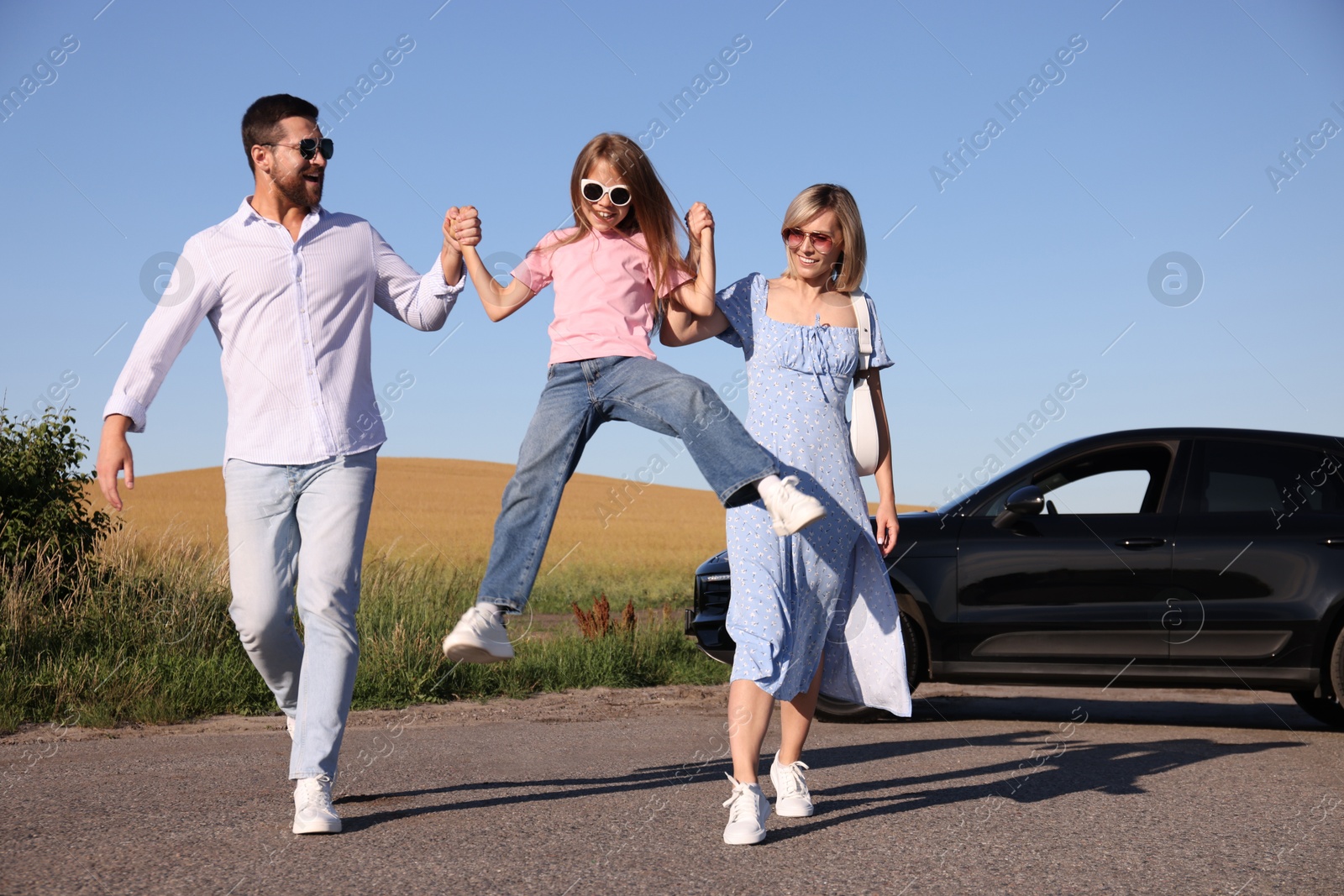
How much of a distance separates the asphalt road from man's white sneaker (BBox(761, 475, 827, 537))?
1059 mm

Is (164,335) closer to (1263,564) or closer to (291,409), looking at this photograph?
(291,409)

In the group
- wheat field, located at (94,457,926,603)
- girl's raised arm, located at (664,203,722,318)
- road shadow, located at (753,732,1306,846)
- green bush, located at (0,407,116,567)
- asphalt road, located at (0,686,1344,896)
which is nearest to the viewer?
asphalt road, located at (0,686,1344,896)

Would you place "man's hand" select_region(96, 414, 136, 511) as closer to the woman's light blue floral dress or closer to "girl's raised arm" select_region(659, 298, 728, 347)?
"girl's raised arm" select_region(659, 298, 728, 347)

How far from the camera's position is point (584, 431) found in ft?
13.4

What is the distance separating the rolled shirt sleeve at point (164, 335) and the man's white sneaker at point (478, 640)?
4.50ft

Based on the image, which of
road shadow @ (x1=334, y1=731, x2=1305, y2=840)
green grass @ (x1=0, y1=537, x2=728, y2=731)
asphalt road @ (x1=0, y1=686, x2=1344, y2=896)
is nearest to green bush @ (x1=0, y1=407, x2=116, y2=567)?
green grass @ (x1=0, y1=537, x2=728, y2=731)

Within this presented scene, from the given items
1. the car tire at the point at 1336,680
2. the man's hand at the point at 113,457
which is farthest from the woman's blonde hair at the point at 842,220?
the car tire at the point at 1336,680

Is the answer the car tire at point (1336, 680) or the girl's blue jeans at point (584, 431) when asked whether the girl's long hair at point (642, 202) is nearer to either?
the girl's blue jeans at point (584, 431)

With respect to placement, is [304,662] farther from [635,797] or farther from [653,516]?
[653,516]

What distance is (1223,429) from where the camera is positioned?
7.76 metres

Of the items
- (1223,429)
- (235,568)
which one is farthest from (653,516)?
(235,568)

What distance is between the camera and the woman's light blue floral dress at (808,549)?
4.34 metres

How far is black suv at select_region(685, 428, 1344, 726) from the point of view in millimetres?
7242

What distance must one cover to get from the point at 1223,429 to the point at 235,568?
6155mm
